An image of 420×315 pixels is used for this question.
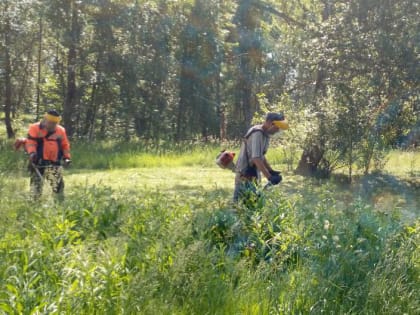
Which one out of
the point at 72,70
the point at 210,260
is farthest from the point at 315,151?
the point at 72,70

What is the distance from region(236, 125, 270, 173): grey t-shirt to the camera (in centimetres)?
660

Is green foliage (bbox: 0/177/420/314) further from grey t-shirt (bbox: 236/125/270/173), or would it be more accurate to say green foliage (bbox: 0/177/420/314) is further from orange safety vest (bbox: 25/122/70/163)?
orange safety vest (bbox: 25/122/70/163)

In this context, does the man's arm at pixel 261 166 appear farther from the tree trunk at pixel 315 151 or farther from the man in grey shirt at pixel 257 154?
the tree trunk at pixel 315 151

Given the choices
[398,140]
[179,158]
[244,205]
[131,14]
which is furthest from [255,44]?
[244,205]

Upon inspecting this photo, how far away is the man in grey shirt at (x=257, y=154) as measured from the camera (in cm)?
653

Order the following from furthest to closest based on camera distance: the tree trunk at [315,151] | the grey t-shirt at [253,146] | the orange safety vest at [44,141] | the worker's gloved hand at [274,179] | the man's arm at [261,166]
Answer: the tree trunk at [315,151] → the orange safety vest at [44,141] → the grey t-shirt at [253,146] → the man's arm at [261,166] → the worker's gloved hand at [274,179]

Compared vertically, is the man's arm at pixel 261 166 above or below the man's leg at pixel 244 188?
above

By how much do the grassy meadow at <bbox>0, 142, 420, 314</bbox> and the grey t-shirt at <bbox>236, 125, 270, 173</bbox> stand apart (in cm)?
77

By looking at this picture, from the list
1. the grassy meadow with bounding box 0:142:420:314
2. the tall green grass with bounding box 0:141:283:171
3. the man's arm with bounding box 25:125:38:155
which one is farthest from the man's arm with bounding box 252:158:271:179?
the tall green grass with bounding box 0:141:283:171

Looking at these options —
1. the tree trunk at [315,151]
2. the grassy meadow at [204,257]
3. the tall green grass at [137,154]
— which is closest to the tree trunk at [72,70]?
the tall green grass at [137,154]

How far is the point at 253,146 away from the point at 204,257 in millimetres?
2374

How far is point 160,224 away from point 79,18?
1873 centimetres

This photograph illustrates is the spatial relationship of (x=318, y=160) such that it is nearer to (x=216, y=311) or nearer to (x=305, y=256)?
(x=305, y=256)

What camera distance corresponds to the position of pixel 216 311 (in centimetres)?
406
